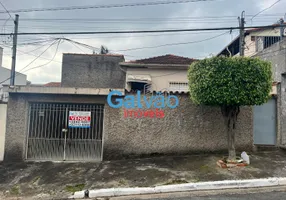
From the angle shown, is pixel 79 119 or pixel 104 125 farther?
pixel 79 119

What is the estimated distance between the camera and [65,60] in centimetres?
1323

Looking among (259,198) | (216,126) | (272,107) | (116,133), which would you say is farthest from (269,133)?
(116,133)

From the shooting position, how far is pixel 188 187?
190 inches

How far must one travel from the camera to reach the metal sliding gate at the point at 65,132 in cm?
737

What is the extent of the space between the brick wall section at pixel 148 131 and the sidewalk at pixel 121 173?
39cm

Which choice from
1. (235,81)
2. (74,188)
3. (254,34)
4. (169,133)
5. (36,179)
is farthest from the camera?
(254,34)

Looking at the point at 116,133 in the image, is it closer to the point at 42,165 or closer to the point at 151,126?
the point at 151,126

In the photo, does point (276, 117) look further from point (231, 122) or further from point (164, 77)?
point (164, 77)

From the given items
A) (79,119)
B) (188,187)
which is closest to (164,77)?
(79,119)

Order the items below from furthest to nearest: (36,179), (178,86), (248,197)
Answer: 1. (178,86)
2. (36,179)
3. (248,197)

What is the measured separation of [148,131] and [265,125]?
4486 millimetres

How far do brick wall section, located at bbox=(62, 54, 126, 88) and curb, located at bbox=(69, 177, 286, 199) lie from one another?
8975mm

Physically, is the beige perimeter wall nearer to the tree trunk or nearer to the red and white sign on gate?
the red and white sign on gate

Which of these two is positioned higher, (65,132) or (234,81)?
(234,81)
